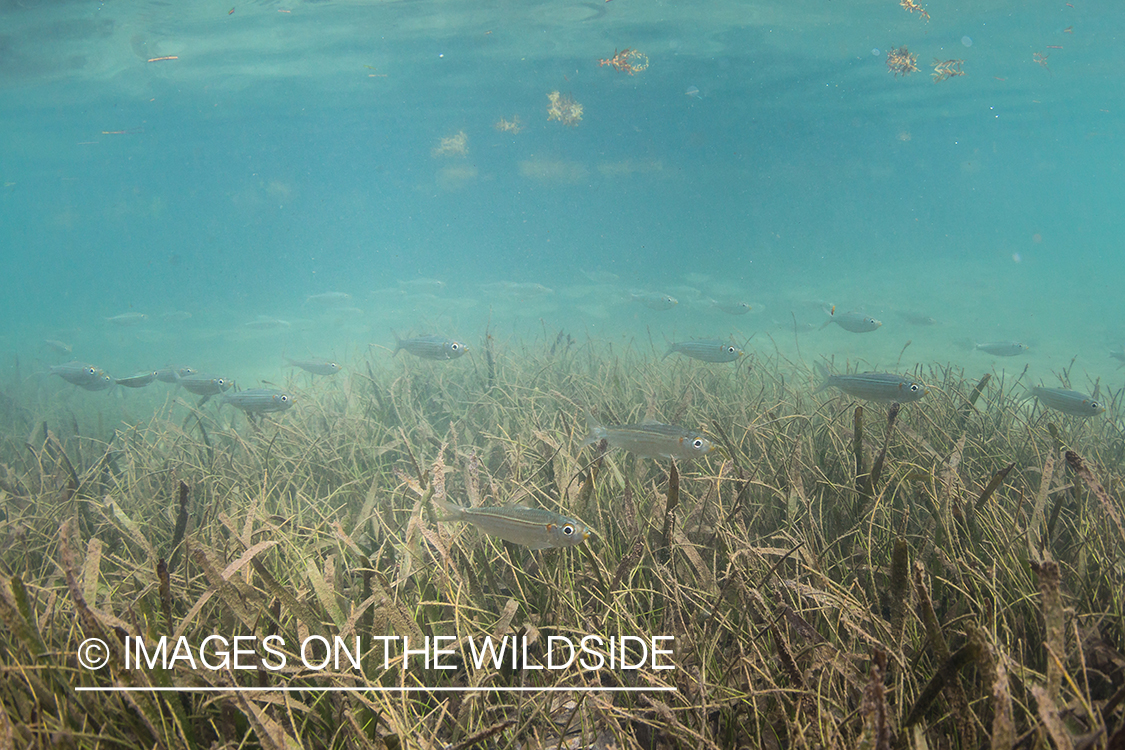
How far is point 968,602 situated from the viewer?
6.41ft

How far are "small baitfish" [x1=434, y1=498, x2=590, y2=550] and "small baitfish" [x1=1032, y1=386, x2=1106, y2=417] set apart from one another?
15.2 ft

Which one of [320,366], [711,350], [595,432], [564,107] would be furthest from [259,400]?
[564,107]

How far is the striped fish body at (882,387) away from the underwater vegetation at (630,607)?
1.22 feet

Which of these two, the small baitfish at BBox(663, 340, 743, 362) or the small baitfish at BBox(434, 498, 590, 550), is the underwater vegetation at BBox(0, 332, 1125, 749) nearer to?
the small baitfish at BBox(434, 498, 590, 550)

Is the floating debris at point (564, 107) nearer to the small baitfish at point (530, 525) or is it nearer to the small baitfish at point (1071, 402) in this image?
the small baitfish at point (1071, 402)

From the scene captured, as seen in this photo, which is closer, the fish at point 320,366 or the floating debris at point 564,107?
the fish at point 320,366

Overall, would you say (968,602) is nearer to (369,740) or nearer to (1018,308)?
(369,740)

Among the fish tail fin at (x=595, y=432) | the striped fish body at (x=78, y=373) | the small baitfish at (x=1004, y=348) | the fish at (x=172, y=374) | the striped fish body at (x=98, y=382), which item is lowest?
the small baitfish at (x=1004, y=348)

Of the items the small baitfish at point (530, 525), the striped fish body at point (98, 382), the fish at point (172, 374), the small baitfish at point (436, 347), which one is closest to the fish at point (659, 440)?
the small baitfish at point (530, 525)

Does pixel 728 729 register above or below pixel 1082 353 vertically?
above

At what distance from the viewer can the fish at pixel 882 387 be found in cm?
371

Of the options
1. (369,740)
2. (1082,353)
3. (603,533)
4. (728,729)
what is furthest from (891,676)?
(1082,353)

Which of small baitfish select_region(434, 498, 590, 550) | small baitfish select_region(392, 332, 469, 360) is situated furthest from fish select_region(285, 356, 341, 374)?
small baitfish select_region(434, 498, 590, 550)

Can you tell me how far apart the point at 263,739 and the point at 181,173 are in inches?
3246
